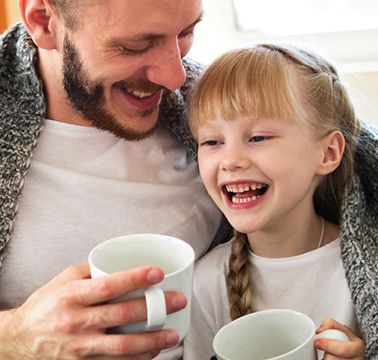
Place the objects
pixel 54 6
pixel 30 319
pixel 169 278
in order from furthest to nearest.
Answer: pixel 54 6
pixel 30 319
pixel 169 278

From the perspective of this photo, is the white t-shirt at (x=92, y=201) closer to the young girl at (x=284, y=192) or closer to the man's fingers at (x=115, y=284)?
the young girl at (x=284, y=192)

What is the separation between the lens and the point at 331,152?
1104mm

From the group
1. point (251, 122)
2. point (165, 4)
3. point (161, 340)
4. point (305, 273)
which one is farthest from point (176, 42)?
point (161, 340)

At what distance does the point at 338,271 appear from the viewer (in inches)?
42.8

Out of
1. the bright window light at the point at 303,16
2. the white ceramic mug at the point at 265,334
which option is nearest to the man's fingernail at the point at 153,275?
the white ceramic mug at the point at 265,334

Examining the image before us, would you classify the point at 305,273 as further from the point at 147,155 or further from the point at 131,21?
the point at 131,21

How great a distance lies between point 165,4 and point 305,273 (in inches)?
18.8

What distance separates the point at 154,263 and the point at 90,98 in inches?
15.7

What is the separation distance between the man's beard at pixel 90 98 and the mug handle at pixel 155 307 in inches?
18.2

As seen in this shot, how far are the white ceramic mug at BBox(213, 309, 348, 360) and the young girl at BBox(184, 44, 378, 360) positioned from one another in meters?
0.15

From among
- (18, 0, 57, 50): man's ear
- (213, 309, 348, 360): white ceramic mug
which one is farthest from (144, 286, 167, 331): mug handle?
(18, 0, 57, 50): man's ear

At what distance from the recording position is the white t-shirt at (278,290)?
42.4 inches

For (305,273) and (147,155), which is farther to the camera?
(147,155)

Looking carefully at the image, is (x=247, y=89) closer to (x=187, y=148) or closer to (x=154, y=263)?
(x=187, y=148)
